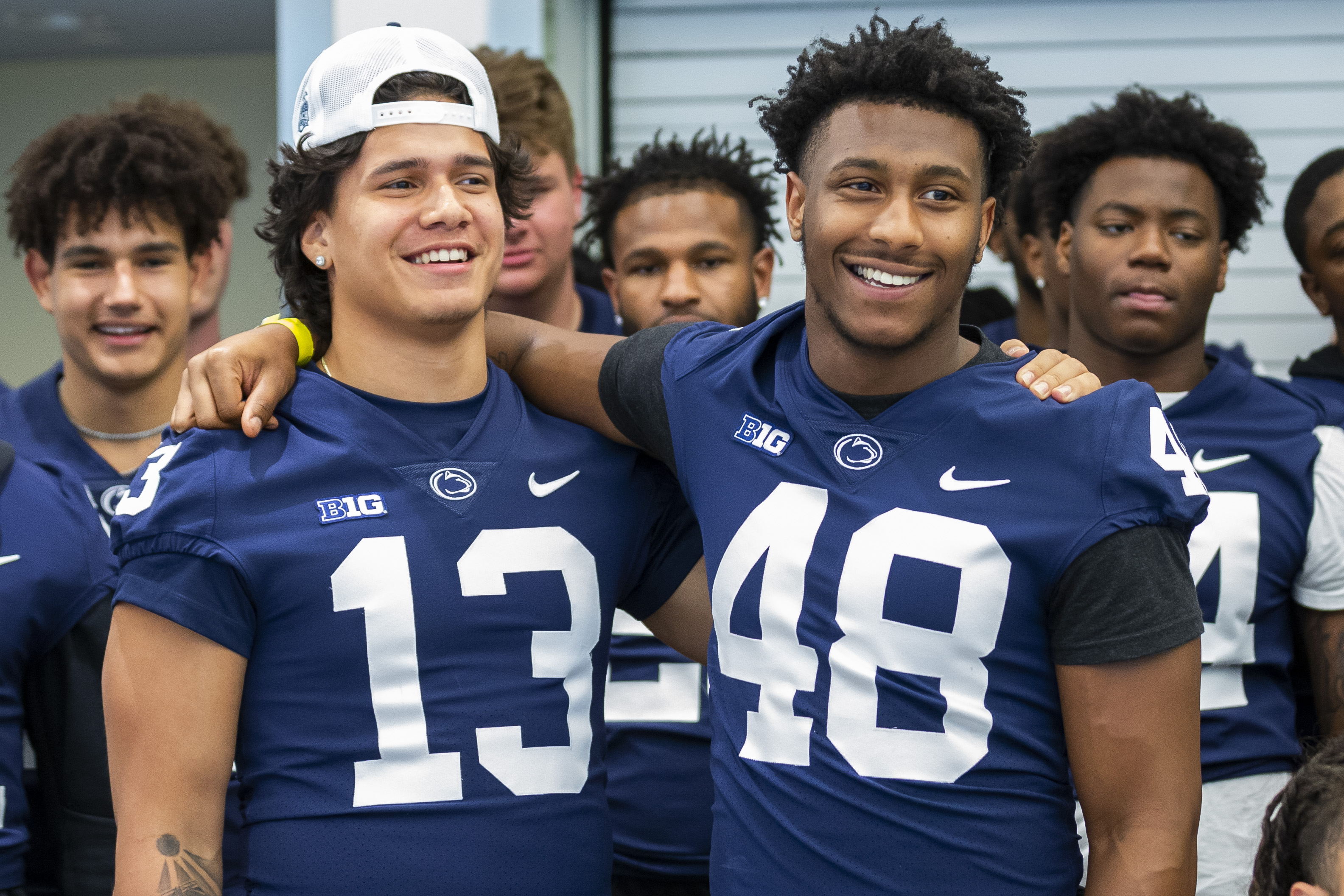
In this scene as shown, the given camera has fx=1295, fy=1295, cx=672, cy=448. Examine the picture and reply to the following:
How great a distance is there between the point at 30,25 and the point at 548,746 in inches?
242

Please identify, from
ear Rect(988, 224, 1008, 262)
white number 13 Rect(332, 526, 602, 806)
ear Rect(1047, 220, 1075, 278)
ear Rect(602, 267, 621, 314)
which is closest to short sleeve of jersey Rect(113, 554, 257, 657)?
white number 13 Rect(332, 526, 602, 806)

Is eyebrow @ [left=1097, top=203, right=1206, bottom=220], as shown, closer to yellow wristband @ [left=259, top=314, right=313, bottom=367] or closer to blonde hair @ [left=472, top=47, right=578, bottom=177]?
blonde hair @ [left=472, top=47, right=578, bottom=177]

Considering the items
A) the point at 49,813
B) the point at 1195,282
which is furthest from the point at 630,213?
the point at 49,813

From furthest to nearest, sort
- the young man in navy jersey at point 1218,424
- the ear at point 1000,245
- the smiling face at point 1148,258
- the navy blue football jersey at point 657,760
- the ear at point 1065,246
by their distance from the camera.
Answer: the ear at point 1000,245
the ear at point 1065,246
the smiling face at point 1148,258
the navy blue football jersey at point 657,760
the young man in navy jersey at point 1218,424

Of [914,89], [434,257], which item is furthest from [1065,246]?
[434,257]

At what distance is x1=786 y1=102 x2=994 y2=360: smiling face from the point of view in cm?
206

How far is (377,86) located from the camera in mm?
2322

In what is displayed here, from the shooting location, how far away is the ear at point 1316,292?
11.8ft

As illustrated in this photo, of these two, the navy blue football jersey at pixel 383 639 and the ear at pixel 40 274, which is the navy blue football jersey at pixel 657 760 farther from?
the ear at pixel 40 274

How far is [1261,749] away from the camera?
268 centimetres

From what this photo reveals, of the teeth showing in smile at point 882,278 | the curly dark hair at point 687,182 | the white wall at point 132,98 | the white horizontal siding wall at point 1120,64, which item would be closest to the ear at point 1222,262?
the curly dark hair at point 687,182

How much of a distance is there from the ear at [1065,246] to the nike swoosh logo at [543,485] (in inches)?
61.3

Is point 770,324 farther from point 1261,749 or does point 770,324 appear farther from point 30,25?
point 30,25

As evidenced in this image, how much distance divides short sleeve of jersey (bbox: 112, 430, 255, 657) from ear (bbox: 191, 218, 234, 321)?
58.9 inches
